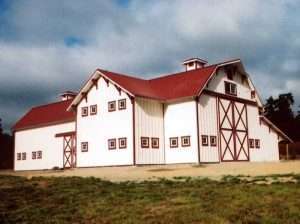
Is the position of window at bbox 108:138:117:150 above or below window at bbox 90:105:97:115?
below

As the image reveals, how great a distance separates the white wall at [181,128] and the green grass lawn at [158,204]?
1740 cm

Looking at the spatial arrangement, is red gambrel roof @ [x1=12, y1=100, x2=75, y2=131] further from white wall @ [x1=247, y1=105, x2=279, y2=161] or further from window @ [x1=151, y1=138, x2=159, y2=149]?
white wall @ [x1=247, y1=105, x2=279, y2=161]

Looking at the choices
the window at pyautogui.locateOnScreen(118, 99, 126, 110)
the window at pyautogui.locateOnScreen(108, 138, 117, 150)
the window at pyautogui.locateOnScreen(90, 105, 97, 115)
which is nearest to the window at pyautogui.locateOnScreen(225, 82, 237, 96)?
the window at pyautogui.locateOnScreen(118, 99, 126, 110)

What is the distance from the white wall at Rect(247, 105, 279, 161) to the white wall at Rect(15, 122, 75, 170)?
1621 cm

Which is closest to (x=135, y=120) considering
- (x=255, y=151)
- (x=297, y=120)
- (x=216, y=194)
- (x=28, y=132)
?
(x=255, y=151)

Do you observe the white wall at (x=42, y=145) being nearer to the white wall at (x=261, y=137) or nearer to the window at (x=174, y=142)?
the window at (x=174, y=142)

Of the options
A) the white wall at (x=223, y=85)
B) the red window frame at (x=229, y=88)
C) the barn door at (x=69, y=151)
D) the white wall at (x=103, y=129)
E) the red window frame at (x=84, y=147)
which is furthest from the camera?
the barn door at (x=69, y=151)

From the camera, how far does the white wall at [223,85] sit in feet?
122

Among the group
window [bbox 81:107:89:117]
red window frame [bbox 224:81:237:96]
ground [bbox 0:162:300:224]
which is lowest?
ground [bbox 0:162:300:224]

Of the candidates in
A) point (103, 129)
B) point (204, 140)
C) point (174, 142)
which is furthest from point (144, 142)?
point (204, 140)

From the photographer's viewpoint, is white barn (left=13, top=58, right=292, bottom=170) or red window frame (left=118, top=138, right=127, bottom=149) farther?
white barn (left=13, top=58, right=292, bottom=170)

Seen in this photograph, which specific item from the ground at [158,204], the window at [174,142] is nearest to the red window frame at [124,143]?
the window at [174,142]

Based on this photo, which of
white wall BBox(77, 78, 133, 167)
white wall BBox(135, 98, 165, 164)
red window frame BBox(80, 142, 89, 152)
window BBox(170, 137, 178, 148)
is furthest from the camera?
red window frame BBox(80, 142, 89, 152)

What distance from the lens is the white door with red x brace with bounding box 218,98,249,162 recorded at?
36.9m
